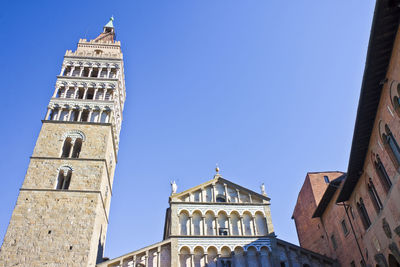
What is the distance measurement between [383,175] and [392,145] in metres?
2.09

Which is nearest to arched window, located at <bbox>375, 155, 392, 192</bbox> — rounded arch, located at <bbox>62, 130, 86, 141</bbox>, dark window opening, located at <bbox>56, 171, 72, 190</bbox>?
dark window opening, located at <bbox>56, 171, 72, 190</bbox>

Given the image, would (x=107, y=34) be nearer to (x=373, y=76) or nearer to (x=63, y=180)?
(x=63, y=180)

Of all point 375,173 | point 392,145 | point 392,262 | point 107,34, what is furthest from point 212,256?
point 107,34

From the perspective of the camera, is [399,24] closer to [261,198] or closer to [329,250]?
[261,198]

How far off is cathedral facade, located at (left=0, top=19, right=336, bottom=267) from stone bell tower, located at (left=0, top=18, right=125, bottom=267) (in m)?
0.06

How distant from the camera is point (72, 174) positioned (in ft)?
71.7

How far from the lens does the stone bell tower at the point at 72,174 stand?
1858cm

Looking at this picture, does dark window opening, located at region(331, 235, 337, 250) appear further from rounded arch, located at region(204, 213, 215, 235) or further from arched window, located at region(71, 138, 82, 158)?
arched window, located at region(71, 138, 82, 158)

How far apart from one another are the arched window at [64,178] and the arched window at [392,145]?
18.9 meters

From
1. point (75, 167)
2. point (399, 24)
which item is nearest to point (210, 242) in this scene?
point (75, 167)

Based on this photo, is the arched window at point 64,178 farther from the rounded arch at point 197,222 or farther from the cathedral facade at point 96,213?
the rounded arch at point 197,222

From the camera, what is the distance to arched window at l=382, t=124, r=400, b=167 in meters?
13.0

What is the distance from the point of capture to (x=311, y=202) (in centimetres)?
2705

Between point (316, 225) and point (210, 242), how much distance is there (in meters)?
9.72
